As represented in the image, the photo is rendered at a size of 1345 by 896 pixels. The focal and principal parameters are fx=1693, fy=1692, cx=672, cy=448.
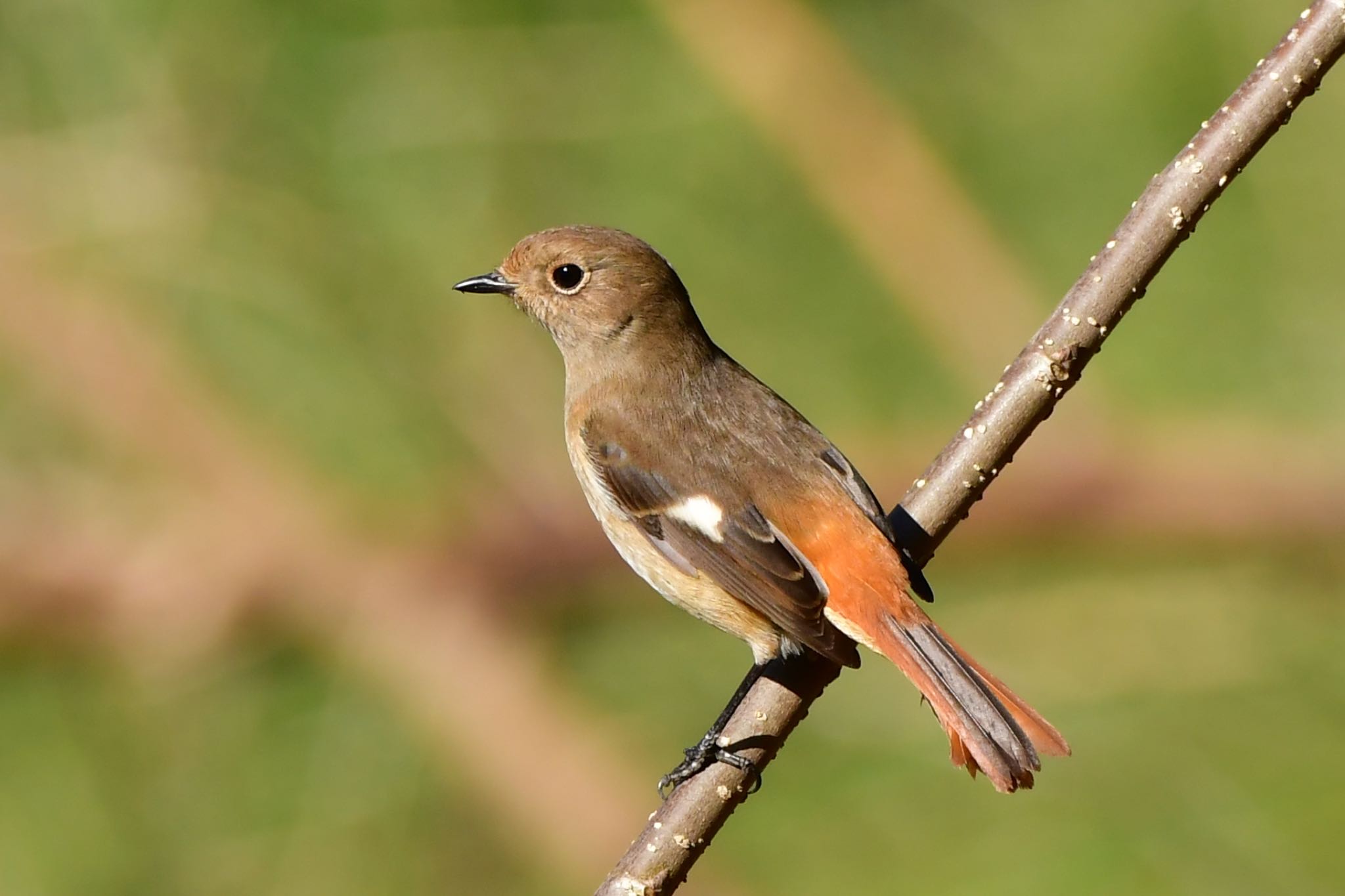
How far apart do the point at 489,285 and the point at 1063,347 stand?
1.57 m

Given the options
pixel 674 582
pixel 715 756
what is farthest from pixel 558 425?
pixel 715 756

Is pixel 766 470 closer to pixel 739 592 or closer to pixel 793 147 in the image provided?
pixel 739 592

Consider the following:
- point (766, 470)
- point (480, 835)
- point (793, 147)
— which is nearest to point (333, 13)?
point (793, 147)

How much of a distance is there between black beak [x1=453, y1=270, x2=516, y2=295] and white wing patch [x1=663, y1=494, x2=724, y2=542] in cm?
79

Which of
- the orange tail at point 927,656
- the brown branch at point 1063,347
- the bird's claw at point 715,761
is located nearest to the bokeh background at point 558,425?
the orange tail at point 927,656

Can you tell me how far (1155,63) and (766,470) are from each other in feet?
18.2

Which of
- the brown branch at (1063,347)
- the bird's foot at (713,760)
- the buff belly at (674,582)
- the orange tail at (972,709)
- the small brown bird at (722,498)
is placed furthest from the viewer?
the buff belly at (674,582)

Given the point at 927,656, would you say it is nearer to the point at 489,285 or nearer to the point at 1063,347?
the point at 1063,347

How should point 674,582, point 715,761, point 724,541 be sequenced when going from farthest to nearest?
point 674,582 < point 724,541 < point 715,761

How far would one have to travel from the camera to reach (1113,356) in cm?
833

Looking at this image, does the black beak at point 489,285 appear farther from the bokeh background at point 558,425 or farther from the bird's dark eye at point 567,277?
the bokeh background at point 558,425

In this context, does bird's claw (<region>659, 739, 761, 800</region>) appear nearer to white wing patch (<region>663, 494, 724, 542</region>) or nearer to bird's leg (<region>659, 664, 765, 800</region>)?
bird's leg (<region>659, 664, 765, 800</region>)

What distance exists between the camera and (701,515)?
3.62 metres

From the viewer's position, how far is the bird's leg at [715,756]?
296cm
